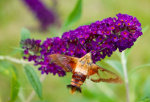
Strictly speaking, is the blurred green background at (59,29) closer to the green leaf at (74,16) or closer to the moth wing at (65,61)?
the green leaf at (74,16)

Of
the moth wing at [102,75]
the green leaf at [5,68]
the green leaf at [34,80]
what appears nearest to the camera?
the moth wing at [102,75]

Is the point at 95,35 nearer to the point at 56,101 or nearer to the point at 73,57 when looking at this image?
the point at 73,57

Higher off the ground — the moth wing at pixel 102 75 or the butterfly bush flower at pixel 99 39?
the butterfly bush flower at pixel 99 39

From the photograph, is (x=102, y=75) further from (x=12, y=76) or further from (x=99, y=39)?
(x=12, y=76)

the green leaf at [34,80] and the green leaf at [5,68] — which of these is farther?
the green leaf at [5,68]

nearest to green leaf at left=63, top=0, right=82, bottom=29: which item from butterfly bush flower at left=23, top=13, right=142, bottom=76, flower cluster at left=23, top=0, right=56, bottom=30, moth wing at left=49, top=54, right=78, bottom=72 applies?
butterfly bush flower at left=23, top=13, right=142, bottom=76

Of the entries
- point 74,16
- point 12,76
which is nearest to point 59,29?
point 74,16

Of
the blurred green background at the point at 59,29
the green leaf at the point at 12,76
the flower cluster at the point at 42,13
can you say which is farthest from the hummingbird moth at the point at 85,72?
the blurred green background at the point at 59,29
